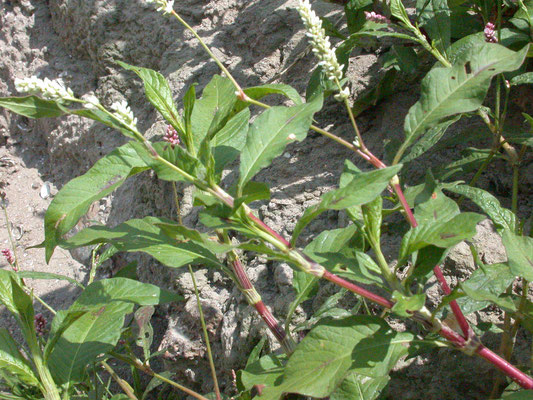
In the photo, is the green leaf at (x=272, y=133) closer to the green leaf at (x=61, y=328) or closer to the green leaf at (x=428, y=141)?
the green leaf at (x=428, y=141)

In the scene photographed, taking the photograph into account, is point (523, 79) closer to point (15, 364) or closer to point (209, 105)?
point (209, 105)

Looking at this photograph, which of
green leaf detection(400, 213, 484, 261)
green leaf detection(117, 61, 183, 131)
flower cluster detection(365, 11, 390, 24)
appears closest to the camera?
green leaf detection(400, 213, 484, 261)

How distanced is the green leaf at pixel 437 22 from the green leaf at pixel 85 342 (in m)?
1.55

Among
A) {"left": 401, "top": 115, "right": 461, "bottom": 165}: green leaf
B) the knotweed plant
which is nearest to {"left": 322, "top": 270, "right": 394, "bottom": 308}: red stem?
the knotweed plant

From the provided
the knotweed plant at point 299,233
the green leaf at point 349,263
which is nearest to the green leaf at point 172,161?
the knotweed plant at point 299,233

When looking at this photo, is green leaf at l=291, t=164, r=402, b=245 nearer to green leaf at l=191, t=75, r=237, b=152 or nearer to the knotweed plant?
the knotweed plant

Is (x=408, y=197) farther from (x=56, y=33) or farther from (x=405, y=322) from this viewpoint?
(x=56, y=33)

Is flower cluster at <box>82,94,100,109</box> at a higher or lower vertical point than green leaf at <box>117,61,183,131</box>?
higher

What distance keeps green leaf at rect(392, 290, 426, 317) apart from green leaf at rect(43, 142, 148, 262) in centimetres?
75

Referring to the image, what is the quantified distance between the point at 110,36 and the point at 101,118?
2.85m

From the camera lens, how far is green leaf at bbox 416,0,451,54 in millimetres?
2270

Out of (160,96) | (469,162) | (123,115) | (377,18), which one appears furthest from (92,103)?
(377,18)

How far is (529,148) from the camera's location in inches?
91.0

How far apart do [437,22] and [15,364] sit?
6.46ft
